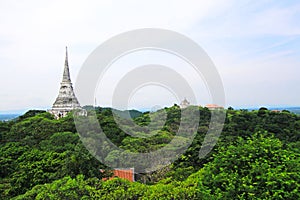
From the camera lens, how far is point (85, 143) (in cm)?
2053

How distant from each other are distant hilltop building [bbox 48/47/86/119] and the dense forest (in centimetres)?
1080

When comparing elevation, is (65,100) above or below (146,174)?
above

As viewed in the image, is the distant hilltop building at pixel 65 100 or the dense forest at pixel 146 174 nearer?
the dense forest at pixel 146 174

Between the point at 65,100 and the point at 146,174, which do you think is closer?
the point at 146,174

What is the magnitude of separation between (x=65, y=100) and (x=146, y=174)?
2519 centimetres

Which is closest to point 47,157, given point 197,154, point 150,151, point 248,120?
point 150,151

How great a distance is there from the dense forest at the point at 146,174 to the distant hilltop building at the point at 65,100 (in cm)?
1080

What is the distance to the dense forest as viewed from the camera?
9.16m

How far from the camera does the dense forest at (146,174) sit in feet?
30.0

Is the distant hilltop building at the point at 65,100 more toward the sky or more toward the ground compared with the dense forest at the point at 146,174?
more toward the sky

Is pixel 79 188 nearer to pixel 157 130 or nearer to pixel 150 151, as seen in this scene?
pixel 150 151

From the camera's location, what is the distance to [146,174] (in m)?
16.9

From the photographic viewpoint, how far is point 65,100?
39.8 m

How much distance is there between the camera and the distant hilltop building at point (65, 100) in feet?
129
